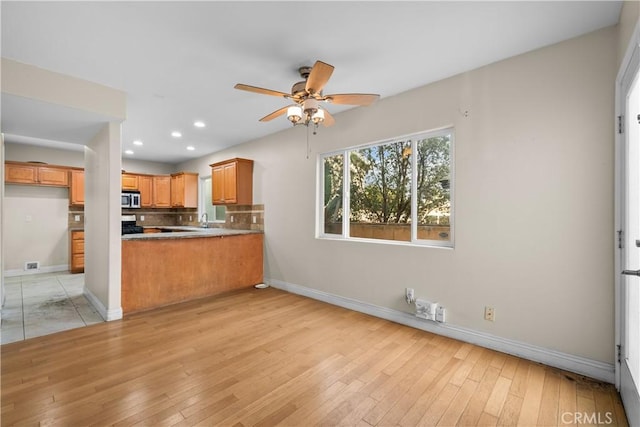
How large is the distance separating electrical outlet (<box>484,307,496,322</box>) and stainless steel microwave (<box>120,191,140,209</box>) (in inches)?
277

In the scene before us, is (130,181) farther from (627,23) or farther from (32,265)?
(627,23)

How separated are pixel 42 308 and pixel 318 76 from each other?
14.3 ft

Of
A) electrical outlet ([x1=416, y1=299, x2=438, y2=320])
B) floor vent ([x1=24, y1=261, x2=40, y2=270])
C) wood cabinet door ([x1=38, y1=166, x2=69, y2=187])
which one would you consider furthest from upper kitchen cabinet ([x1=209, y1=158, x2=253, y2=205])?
floor vent ([x1=24, y1=261, x2=40, y2=270])

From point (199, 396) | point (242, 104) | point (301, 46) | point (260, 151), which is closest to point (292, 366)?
point (199, 396)

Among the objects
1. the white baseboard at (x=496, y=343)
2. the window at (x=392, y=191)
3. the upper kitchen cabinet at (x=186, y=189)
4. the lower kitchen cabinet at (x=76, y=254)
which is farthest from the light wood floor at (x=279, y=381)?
the upper kitchen cabinet at (x=186, y=189)

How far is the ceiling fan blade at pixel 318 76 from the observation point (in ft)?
6.50

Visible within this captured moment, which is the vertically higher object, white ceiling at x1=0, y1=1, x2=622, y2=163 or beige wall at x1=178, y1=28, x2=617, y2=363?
white ceiling at x1=0, y1=1, x2=622, y2=163

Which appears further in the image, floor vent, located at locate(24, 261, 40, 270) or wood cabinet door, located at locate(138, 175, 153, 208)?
wood cabinet door, located at locate(138, 175, 153, 208)

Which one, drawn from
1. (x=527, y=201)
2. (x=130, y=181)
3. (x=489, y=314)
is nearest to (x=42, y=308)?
(x=130, y=181)

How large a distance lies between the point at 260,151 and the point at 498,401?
4508mm

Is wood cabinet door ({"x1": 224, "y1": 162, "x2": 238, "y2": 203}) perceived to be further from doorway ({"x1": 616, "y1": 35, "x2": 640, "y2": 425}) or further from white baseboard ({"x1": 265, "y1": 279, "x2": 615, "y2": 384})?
doorway ({"x1": 616, "y1": 35, "x2": 640, "y2": 425})

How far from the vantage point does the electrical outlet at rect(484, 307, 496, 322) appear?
255 cm

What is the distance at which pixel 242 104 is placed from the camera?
3539mm

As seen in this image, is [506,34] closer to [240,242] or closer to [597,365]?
[597,365]
